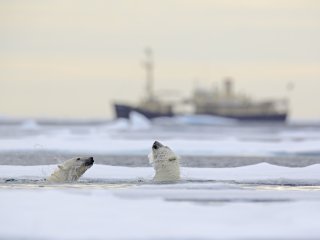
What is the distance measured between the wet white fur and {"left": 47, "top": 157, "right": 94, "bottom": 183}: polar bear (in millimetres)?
1166

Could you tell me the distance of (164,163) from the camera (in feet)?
54.9

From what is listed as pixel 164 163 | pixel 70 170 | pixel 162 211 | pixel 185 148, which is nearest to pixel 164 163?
pixel 164 163

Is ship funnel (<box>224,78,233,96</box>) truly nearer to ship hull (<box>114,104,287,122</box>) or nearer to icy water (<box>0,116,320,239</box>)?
ship hull (<box>114,104,287,122</box>)

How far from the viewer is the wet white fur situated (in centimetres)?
1671

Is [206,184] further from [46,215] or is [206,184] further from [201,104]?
[201,104]

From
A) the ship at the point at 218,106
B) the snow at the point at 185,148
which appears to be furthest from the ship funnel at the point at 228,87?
the snow at the point at 185,148

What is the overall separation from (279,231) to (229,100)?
290ft

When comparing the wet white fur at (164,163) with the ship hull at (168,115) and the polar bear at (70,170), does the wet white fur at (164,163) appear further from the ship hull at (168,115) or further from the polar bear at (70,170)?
the ship hull at (168,115)

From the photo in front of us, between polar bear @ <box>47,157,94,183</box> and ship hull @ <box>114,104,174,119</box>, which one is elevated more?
ship hull @ <box>114,104,174,119</box>

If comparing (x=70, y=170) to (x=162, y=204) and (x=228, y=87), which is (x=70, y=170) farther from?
(x=228, y=87)

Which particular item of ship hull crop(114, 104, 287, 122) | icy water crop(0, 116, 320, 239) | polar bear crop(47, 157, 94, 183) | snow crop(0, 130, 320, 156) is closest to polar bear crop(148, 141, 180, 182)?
icy water crop(0, 116, 320, 239)

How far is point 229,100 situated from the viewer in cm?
9850

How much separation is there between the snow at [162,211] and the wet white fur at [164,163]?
752 millimetres

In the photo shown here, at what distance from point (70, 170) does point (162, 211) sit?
5133 millimetres
